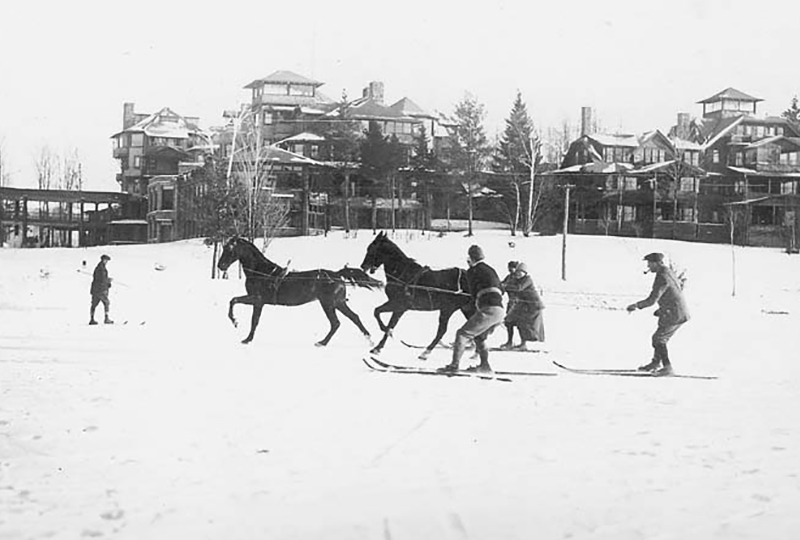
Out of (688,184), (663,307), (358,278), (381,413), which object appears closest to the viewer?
(381,413)

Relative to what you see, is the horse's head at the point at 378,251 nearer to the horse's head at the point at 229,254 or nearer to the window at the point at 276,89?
the horse's head at the point at 229,254

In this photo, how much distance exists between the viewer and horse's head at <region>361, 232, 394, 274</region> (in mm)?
Answer: 5383

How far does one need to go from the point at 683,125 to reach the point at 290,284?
8.83 ft

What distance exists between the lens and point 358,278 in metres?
5.55

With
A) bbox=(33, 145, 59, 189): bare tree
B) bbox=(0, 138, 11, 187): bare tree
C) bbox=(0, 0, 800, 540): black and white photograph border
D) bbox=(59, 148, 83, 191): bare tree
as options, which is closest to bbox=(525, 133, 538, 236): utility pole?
bbox=(0, 0, 800, 540): black and white photograph border

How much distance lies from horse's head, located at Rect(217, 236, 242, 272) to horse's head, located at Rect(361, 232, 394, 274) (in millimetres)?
828

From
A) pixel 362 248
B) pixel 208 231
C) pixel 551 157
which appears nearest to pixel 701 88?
pixel 551 157

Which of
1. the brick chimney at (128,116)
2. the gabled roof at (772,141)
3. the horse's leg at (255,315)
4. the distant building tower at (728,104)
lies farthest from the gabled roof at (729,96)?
the brick chimney at (128,116)

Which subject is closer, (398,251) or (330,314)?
(398,251)

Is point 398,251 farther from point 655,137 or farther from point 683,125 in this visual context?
point 683,125

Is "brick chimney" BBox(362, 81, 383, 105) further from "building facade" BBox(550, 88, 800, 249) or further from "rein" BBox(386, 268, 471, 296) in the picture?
"building facade" BBox(550, 88, 800, 249)

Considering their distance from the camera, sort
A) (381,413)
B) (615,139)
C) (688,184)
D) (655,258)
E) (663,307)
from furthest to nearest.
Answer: (688,184) < (615,139) < (655,258) < (663,307) < (381,413)

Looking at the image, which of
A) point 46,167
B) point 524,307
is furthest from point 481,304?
point 46,167

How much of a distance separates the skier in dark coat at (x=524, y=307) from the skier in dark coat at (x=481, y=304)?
0.27ft
